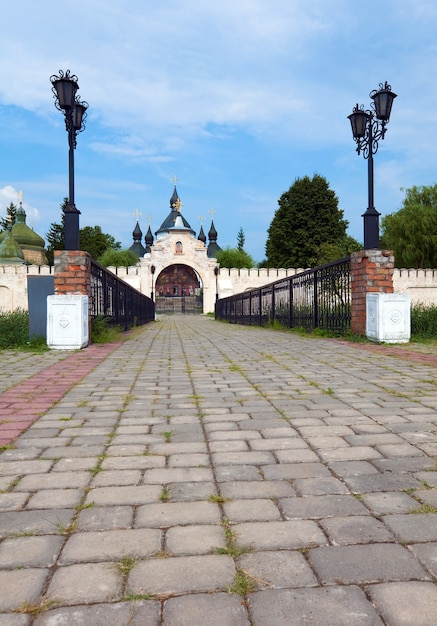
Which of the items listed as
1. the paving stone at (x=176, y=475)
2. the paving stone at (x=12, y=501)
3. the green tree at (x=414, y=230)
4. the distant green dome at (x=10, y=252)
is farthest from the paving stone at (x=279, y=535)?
the distant green dome at (x=10, y=252)

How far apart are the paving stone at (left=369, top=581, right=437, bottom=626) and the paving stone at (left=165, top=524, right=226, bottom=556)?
1.89 feet

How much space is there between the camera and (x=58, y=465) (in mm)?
2729

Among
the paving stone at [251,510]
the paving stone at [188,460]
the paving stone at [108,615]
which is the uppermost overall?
the paving stone at [188,460]

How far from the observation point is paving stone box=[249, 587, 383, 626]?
4.67 feet

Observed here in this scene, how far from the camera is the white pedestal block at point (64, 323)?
8.62 meters

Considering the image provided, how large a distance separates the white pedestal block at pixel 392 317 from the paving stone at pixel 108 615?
8102 millimetres

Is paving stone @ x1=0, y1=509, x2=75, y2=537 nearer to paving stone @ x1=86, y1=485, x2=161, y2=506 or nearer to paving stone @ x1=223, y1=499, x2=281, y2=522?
paving stone @ x1=86, y1=485, x2=161, y2=506

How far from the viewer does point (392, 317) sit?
8992 mm

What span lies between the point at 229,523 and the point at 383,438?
1.54 meters

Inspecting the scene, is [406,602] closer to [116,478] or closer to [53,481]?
[116,478]

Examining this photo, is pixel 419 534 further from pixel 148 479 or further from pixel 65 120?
pixel 65 120

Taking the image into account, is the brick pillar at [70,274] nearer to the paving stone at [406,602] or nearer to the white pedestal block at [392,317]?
the white pedestal block at [392,317]

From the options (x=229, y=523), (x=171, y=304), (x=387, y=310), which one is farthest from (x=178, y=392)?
(x=171, y=304)

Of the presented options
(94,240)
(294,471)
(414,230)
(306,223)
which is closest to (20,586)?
(294,471)
